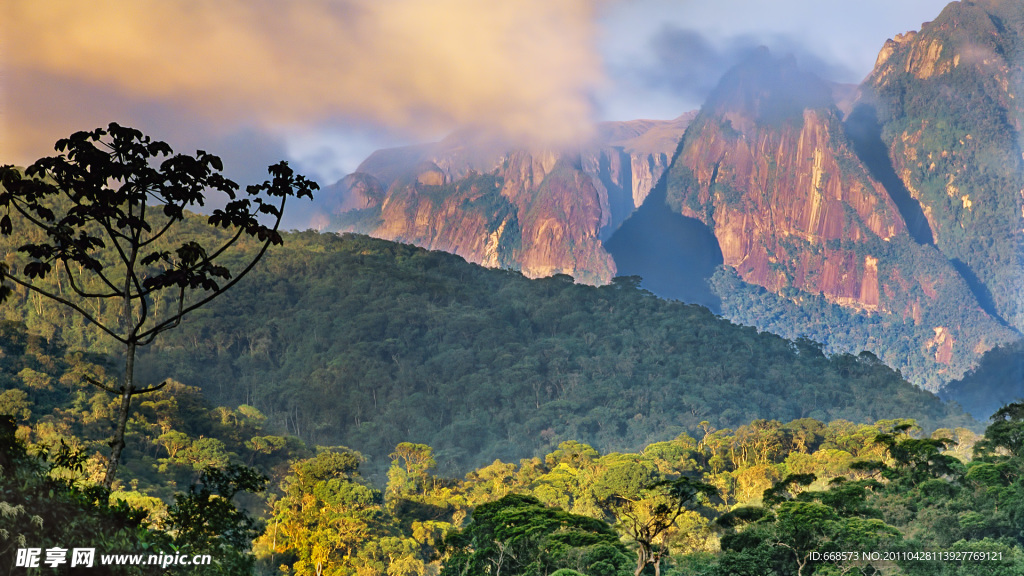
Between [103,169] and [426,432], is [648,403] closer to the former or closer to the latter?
[426,432]

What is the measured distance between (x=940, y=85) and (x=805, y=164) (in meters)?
29.2

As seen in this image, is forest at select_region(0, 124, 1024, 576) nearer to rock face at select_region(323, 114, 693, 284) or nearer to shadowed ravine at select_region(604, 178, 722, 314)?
rock face at select_region(323, 114, 693, 284)

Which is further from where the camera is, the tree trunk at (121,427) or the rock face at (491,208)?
the rock face at (491,208)

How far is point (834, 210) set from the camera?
155 m

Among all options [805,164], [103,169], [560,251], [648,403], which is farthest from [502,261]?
[103,169]

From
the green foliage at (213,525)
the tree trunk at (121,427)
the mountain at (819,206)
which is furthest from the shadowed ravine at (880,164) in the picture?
the tree trunk at (121,427)

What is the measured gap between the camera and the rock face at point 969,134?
146250mm

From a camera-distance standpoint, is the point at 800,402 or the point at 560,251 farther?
the point at 560,251

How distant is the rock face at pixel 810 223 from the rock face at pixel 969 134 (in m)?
8.12

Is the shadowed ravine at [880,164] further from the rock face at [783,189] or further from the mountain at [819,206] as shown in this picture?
the rock face at [783,189]

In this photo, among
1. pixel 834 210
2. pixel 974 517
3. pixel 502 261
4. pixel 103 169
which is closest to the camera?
pixel 103 169

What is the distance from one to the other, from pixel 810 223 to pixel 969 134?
31685 mm

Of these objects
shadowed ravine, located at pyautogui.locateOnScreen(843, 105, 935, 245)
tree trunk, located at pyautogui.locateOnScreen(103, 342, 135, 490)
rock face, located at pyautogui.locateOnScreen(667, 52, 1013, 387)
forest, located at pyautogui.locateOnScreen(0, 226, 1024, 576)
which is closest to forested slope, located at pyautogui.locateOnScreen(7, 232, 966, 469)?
forest, located at pyautogui.locateOnScreen(0, 226, 1024, 576)

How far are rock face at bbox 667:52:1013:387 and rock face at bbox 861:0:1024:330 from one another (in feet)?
26.6
